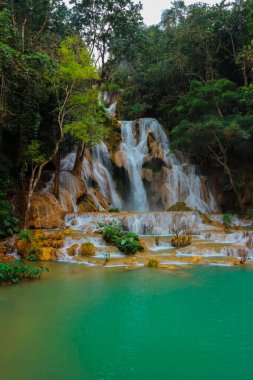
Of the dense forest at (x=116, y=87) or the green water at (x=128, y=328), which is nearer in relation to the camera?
the green water at (x=128, y=328)

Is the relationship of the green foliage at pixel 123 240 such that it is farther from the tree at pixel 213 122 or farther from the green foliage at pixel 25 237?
the tree at pixel 213 122

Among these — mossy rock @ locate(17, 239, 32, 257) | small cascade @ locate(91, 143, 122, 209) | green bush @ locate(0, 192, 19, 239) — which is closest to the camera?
mossy rock @ locate(17, 239, 32, 257)

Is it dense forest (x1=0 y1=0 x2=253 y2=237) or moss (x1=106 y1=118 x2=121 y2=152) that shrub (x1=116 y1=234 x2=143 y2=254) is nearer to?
dense forest (x1=0 y1=0 x2=253 y2=237)

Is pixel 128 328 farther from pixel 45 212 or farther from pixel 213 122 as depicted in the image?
pixel 213 122

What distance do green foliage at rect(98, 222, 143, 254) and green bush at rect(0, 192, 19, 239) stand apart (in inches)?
134

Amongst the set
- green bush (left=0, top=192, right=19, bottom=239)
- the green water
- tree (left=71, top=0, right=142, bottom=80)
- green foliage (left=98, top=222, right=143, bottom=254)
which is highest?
tree (left=71, top=0, right=142, bottom=80)

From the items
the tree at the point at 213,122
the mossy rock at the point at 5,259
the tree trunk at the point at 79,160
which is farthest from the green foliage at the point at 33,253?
the tree at the point at 213,122

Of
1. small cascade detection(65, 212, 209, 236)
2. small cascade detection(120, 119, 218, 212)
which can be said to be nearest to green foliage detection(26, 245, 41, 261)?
small cascade detection(65, 212, 209, 236)

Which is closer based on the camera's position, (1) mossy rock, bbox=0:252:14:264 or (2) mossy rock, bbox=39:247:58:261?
(1) mossy rock, bbox=0:252:14:264

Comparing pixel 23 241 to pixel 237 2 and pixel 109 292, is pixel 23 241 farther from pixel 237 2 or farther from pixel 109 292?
pixel 237 2

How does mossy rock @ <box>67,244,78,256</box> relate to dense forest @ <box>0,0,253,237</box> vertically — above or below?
below

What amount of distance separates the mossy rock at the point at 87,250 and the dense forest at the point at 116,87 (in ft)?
10.9

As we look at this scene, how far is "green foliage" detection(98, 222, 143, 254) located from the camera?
10.9m

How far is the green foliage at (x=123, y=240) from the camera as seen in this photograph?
10.9 meters
